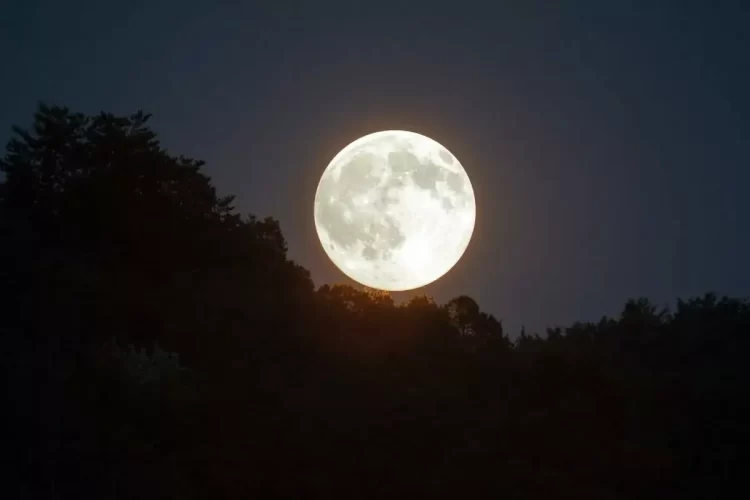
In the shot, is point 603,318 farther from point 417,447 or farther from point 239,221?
point 417,447

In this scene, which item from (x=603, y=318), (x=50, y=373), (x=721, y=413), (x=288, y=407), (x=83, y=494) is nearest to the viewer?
(x=83, y=494)

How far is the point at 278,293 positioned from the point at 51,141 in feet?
40.3

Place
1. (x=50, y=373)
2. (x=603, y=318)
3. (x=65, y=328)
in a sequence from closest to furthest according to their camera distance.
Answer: (x=50, y=373), (x=65, y=328), (x=603, y=318)

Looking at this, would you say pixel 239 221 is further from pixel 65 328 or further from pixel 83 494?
pixel 83 494

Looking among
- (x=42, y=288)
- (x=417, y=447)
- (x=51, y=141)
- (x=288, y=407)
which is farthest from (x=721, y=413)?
(x=51, y=141)

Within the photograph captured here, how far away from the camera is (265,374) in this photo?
75.6 feet

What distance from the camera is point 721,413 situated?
2609 centimetres

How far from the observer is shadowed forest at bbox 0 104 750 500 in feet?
61.7

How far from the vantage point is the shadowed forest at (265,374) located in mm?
18797

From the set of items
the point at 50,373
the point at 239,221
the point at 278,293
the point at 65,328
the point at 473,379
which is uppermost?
the point at 239,221

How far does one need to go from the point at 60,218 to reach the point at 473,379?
16296mm

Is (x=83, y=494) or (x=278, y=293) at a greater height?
(x=278, y=293)

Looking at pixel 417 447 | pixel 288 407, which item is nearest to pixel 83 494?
pixel 288 407

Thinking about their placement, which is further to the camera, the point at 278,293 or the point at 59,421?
the point at 278,293
